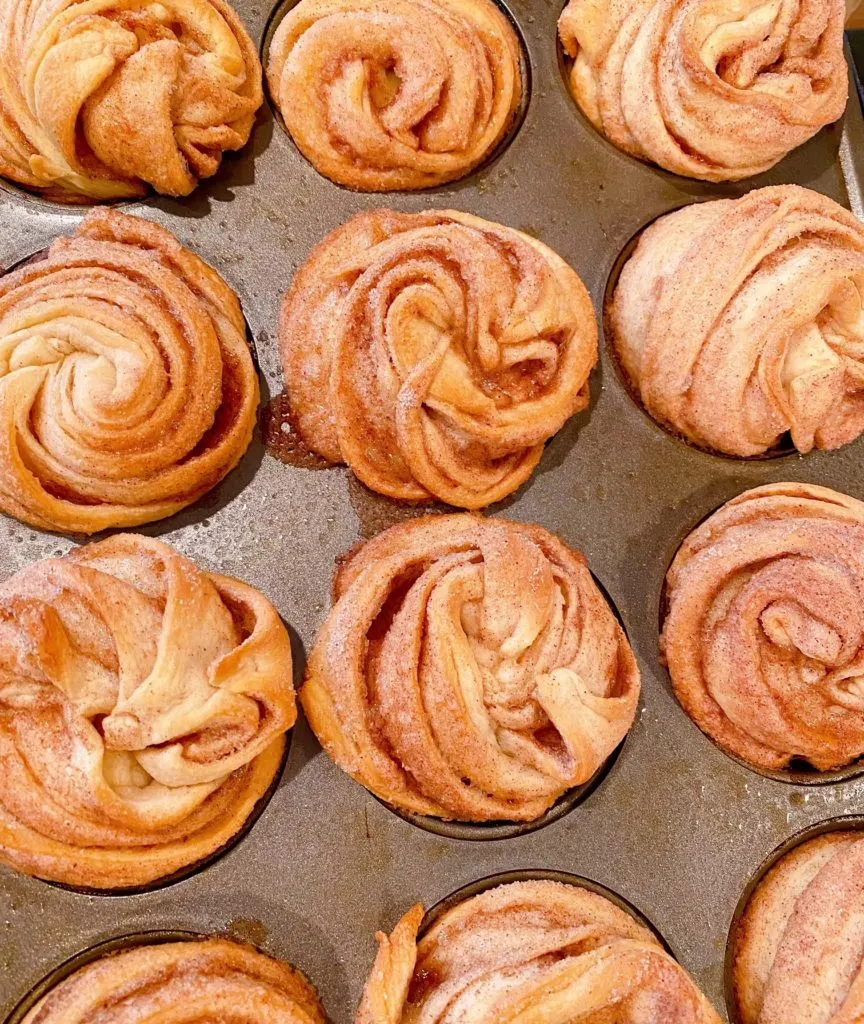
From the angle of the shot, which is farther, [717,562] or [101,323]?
[717,562]

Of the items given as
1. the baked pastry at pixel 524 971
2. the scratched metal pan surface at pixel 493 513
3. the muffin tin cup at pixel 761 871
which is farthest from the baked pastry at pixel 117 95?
the muffin tin cup at pixel 761 871

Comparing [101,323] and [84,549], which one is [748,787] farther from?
[101,323]

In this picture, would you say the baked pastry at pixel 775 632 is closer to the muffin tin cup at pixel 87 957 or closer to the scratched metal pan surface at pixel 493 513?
the scratched metal pan surface at pixel 493 513

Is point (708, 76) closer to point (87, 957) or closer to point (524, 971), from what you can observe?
point (524, 971)

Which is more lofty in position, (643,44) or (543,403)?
(643,44)

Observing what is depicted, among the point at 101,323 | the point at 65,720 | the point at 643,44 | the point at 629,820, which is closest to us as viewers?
the point at 65,720

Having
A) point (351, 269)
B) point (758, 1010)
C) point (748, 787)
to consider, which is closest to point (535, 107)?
point (351, 269)
